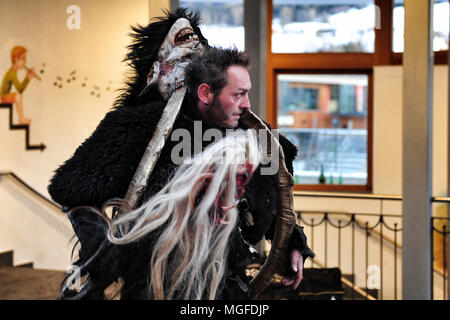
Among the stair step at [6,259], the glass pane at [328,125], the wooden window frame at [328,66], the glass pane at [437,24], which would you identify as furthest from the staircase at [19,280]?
the glass pane at [437,24]

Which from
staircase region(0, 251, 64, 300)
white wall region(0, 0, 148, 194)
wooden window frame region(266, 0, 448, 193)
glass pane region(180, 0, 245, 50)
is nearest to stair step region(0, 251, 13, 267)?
staircase region(0, 251, 64, 300)

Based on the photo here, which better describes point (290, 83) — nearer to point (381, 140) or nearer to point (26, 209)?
point (381, 140)

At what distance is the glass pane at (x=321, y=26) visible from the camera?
5.37 meters

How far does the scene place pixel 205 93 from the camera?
1195 mm

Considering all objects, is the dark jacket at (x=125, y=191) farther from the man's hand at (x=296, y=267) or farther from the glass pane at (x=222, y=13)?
the glass pane at (x=222, y=13)

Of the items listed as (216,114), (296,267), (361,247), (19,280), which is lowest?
(361,247)

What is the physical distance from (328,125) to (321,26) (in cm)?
95

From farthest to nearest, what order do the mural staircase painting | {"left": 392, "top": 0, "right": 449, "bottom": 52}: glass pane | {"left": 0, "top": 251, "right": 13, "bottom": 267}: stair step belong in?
{"left": 392, "top": 0, "right": 449, "bottom": 52}: glass pane → the mural staircase painting → {"left": 0, "top": 251, "right": 13, "bottom": 267}: stair step

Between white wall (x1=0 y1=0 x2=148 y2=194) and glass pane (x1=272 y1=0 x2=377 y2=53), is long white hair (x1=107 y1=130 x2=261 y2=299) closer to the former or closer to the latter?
white wall (x1=0 y1=0 x2=148 y2=194)

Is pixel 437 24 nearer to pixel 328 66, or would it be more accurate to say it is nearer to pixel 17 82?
pixel 328 66

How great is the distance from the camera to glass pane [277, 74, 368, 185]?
5.55 metres

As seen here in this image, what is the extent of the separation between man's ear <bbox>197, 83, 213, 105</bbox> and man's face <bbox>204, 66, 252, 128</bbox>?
0.04 feet

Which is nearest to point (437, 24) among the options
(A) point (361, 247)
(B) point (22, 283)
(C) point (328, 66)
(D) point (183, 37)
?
(C) point (328, 66)

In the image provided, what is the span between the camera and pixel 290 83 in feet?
18.4
